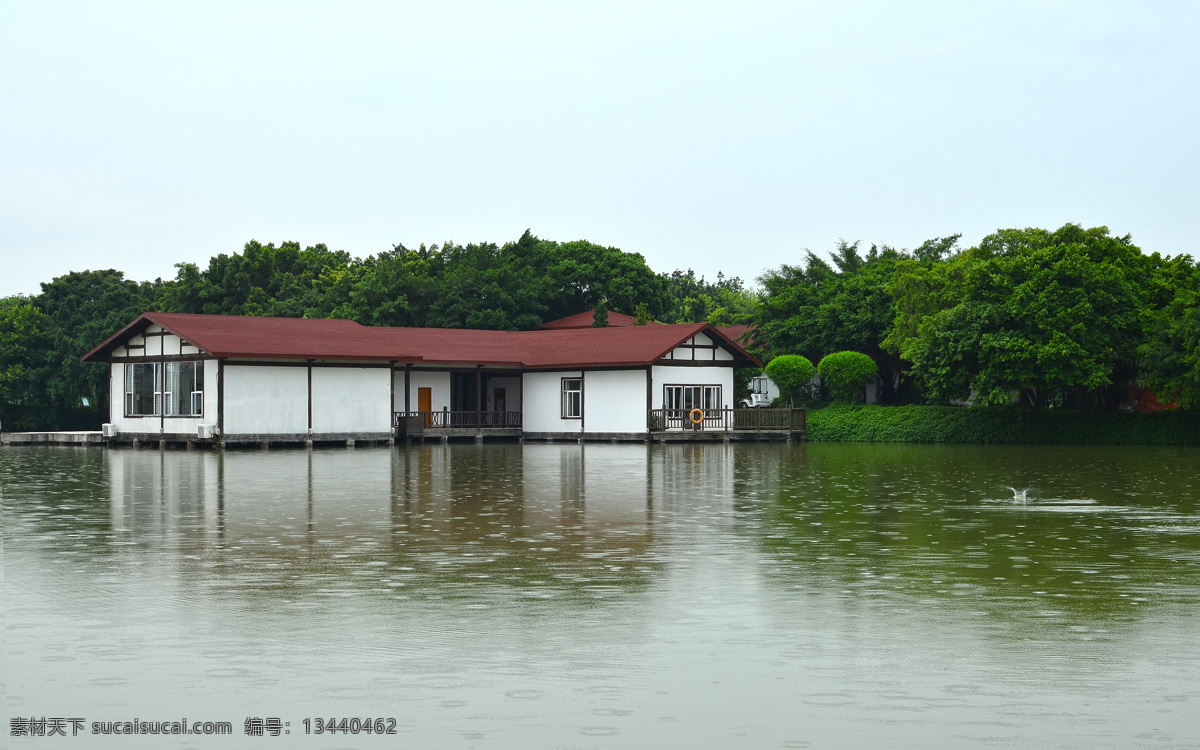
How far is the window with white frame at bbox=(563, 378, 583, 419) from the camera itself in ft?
170

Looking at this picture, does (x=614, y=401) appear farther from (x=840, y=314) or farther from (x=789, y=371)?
(x=840, y=314)

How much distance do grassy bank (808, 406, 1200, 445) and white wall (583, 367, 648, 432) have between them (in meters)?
7.55

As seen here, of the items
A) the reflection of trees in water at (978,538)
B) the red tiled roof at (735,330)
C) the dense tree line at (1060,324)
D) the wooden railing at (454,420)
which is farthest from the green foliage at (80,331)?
the reflection of trees in water at (978,538)

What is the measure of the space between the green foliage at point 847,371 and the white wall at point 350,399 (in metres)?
20.6

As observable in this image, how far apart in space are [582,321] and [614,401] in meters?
22.7

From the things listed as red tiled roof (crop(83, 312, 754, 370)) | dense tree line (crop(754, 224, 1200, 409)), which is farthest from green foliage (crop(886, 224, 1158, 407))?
red tiled roof (crop(83, 312, 754, 370))

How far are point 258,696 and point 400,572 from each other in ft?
15.2

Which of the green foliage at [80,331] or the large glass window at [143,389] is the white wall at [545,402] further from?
the green foliage at [80,331]

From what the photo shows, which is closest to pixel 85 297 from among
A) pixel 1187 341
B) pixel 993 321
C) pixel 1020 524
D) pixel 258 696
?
pixel 993 321

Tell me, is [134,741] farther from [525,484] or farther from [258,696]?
[525,484]

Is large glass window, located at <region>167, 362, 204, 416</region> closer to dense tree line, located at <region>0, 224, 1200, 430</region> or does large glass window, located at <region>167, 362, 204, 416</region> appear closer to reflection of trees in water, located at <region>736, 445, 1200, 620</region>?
dense tree line, located at <region>0, 224, 1200, 430</region>

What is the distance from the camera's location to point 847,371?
56.3 metres

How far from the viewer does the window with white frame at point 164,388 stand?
44.4 meters

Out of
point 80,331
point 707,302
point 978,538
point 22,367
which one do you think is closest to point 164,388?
point 80,331
